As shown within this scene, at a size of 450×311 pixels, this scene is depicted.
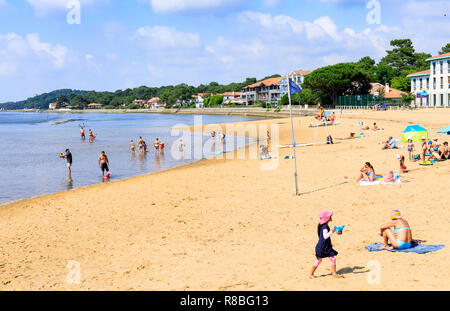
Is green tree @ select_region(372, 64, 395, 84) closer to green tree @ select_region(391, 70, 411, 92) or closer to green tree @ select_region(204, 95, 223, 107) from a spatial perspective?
green tree @ select_region(391, 70, 411, 92)

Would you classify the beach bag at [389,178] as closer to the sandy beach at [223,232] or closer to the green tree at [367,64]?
the sandy beach at [223,232]

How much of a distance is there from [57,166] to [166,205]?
15.5 meters

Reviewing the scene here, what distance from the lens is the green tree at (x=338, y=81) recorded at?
73938 millimetres

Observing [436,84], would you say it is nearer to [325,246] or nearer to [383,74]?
[383,74]

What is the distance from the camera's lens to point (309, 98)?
86.2 m

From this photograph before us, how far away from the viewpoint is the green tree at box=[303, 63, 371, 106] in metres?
73.9

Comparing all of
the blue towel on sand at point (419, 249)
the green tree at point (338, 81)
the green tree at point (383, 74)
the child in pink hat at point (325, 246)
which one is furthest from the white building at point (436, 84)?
the child in pink hat at point (325, 246)

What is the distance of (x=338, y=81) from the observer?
73562mm

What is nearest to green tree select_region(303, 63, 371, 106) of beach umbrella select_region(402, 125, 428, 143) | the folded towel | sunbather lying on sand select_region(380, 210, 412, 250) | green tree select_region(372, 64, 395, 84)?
green tree select_region(372, 64, 395, 84)

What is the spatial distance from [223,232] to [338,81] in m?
68.5

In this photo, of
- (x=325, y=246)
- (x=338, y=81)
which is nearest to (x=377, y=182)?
(x=325, y=246)

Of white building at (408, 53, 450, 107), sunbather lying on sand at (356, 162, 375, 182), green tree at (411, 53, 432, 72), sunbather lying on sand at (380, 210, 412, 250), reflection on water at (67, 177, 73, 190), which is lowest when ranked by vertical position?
→ reflection on water at (67, 177, 73, 190)

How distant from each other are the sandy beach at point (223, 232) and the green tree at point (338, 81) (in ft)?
196

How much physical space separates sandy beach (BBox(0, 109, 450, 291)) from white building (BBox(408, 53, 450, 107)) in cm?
5337
